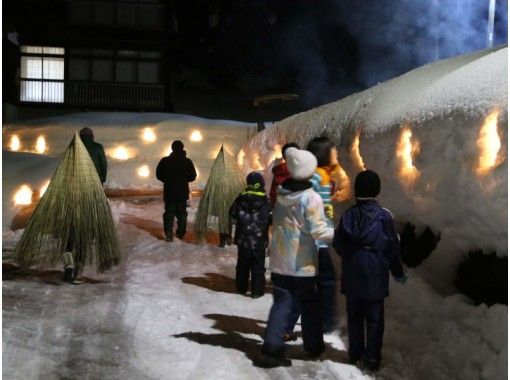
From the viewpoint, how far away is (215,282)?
7.68m

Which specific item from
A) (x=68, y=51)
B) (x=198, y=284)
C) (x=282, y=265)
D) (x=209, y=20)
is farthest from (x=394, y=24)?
(x=282, y=265)

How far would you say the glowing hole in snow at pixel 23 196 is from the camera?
451 inches

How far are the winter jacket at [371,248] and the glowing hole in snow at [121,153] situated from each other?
53.0 ft

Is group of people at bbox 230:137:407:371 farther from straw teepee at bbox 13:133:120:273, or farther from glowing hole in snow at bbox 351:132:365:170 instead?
straw teepee at bbox 13:133:120:273

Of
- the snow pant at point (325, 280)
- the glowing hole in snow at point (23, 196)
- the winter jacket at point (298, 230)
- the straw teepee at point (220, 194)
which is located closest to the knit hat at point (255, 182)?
the snow pant at point (325, 280)

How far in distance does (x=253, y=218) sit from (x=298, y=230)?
2176mm

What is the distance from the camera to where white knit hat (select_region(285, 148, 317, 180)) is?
15.0 ft

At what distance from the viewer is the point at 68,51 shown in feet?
82.9

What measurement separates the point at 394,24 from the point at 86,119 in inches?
820

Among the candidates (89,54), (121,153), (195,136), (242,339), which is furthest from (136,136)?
(242,339)

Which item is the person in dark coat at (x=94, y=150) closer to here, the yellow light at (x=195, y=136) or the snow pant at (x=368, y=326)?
the snow pant at (x=368, y=326)

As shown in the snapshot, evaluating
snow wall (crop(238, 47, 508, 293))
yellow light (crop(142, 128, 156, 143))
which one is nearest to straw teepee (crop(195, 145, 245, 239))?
snow wall (crop(238, 47, 508, 293))

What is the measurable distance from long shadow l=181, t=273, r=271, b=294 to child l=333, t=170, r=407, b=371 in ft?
9.17

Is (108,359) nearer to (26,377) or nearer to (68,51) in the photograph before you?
(26,377)
